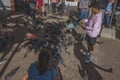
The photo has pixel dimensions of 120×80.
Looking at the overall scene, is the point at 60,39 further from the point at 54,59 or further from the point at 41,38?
the point at 54,59

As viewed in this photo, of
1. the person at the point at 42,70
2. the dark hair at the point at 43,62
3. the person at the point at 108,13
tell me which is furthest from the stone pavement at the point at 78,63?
the dark hair at the point at 43,62

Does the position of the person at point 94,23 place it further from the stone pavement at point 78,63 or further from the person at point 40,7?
the person at point 40,7

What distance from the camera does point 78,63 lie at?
305 inches

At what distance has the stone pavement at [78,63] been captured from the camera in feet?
22.8

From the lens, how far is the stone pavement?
6.96 m

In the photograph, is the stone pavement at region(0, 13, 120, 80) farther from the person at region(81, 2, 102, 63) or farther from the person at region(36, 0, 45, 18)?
the person at region(36, 0, 45, 18)

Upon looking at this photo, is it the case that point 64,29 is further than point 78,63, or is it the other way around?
point 64,29

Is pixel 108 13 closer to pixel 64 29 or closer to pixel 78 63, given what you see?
pixel 64 29

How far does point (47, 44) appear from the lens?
8836mm

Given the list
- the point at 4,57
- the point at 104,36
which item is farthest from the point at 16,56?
the point at 104,36

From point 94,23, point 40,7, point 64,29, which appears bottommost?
point 64,29

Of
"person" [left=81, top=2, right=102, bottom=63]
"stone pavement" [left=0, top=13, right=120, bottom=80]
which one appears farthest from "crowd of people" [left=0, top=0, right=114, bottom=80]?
"stone pavement" [left=0, top=13, right=120, bottom=80]

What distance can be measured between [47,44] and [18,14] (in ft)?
20.2

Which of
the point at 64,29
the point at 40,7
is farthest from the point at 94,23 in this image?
the point at 40,7
